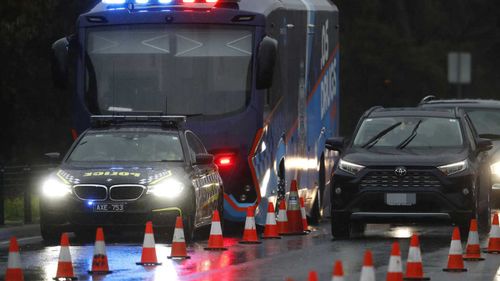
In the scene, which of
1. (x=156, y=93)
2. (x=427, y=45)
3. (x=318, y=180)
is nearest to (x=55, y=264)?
(x=156, y=93)

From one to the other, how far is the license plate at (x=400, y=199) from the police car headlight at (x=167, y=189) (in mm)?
2776

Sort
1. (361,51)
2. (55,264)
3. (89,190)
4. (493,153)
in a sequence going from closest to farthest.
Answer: (55,264), (89,190), (493,153), (361,51)

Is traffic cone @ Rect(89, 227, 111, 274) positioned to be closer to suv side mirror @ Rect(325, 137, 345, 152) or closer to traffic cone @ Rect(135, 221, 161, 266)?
traffic cone @ Rect(135, 221, 161, 266)

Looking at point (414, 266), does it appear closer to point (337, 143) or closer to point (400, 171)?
point (400, 171)

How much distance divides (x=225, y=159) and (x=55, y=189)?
344 cm

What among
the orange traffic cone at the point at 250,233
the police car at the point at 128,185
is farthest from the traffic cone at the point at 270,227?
the orange traffic cone at the point at 250,233

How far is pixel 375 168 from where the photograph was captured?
2173 cm

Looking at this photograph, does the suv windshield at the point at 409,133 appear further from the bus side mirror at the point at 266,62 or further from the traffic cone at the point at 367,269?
the traffic cone at the point at 367,269

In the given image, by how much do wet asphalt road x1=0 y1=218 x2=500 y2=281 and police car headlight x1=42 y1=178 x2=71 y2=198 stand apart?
0.68m

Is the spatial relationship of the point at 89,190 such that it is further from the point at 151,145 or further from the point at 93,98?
the point at 93,98

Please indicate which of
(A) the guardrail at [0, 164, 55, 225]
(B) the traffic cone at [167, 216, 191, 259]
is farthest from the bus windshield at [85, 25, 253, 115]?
(B) the traffic cone at [167, 216, 191, 259]

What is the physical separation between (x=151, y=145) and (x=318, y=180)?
6130 mm

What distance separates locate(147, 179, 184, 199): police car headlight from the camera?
2081 centimetres

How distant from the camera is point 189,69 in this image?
23.8 meters
